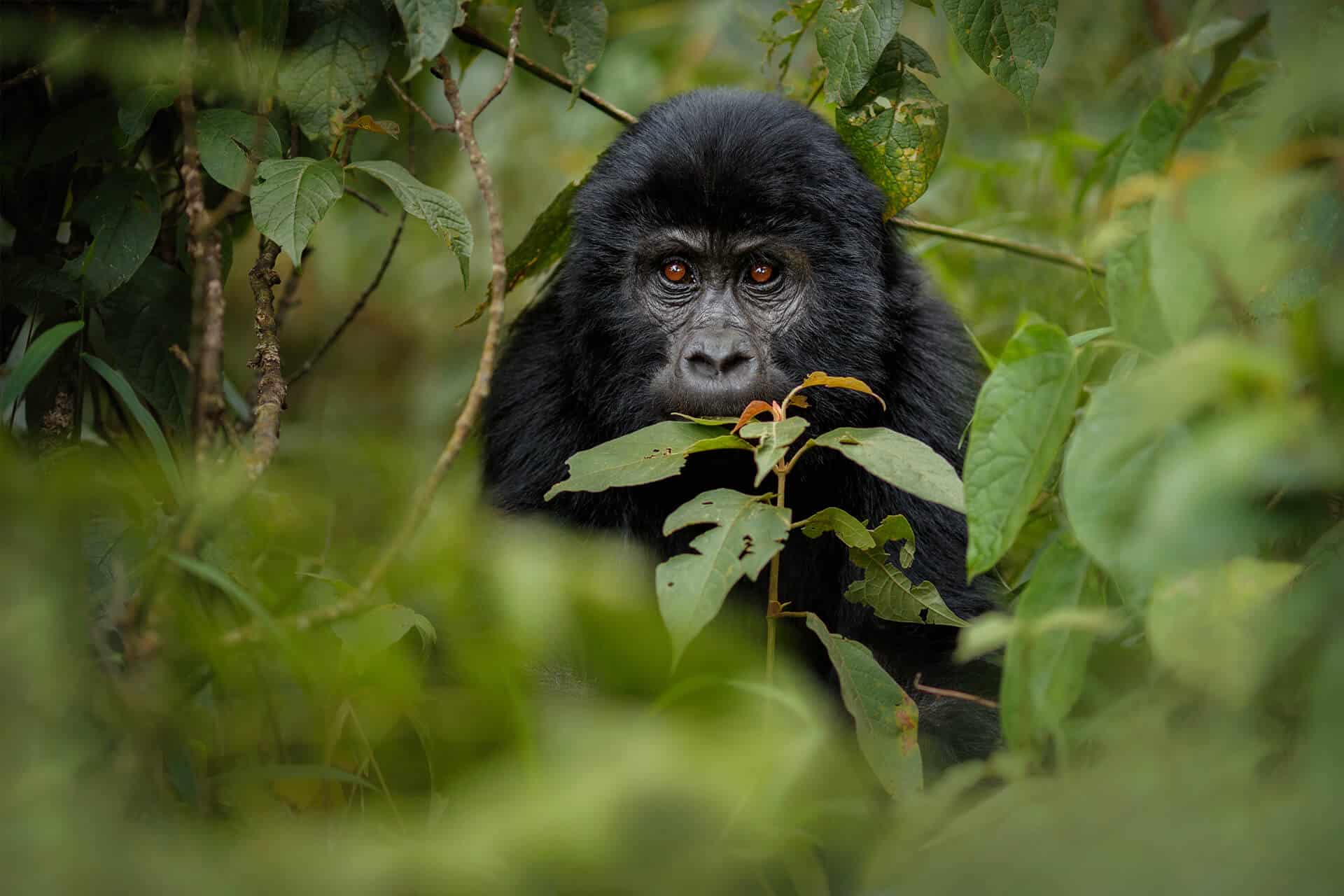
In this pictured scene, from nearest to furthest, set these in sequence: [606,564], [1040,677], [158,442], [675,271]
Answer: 1. [1040,677]
2. [158,442]
3. [606,564]
4. [675,271]

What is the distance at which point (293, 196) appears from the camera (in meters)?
2.73

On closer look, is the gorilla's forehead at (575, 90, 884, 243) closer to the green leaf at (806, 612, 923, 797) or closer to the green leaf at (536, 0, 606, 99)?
the green leaf at (536, 0, 606, 99)

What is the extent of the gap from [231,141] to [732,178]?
150 cm

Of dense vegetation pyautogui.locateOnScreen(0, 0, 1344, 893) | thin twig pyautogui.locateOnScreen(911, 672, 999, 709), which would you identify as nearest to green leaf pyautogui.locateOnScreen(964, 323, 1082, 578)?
dense vegetation pyautogui.locateOnScreen(0, 0, 1344, 893)

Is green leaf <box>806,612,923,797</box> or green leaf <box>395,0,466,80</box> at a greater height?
green leaf <box>395,0,466,80</box>

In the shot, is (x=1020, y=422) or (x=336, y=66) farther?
(x=336, y=66)

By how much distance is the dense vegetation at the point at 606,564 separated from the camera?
5.16ft

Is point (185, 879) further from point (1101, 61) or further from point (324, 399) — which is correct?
point (1101, 61)

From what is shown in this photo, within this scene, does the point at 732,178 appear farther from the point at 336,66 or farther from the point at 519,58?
the point at 336,66

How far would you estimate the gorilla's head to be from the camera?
3.68 meters

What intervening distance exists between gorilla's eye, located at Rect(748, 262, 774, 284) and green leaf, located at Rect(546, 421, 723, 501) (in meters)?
1.28

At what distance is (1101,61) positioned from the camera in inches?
259

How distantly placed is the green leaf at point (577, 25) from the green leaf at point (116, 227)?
1158mm

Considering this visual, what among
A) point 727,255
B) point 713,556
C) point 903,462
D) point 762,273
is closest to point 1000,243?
point 762,273
